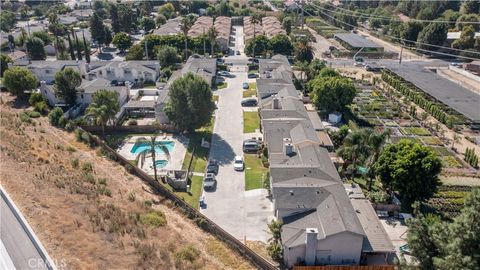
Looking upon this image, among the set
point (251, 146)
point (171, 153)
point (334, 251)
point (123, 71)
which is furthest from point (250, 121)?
point (334, 251)

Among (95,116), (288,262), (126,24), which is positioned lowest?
(288,262)

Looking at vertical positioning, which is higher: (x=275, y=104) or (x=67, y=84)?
(x=67, y=84)

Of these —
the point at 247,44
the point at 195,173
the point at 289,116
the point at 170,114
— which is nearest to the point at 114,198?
the point at 195,173

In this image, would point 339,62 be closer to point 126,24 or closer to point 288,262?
point 126,24

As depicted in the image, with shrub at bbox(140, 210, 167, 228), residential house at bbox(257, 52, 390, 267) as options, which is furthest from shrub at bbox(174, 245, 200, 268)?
residential house at bbox(257, 52, 390, 267)

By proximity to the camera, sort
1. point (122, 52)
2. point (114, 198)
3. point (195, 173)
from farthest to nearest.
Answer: point (122, 52), point (195, 173), point (114, 198)

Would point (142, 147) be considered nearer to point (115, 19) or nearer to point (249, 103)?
point (249, 103)
